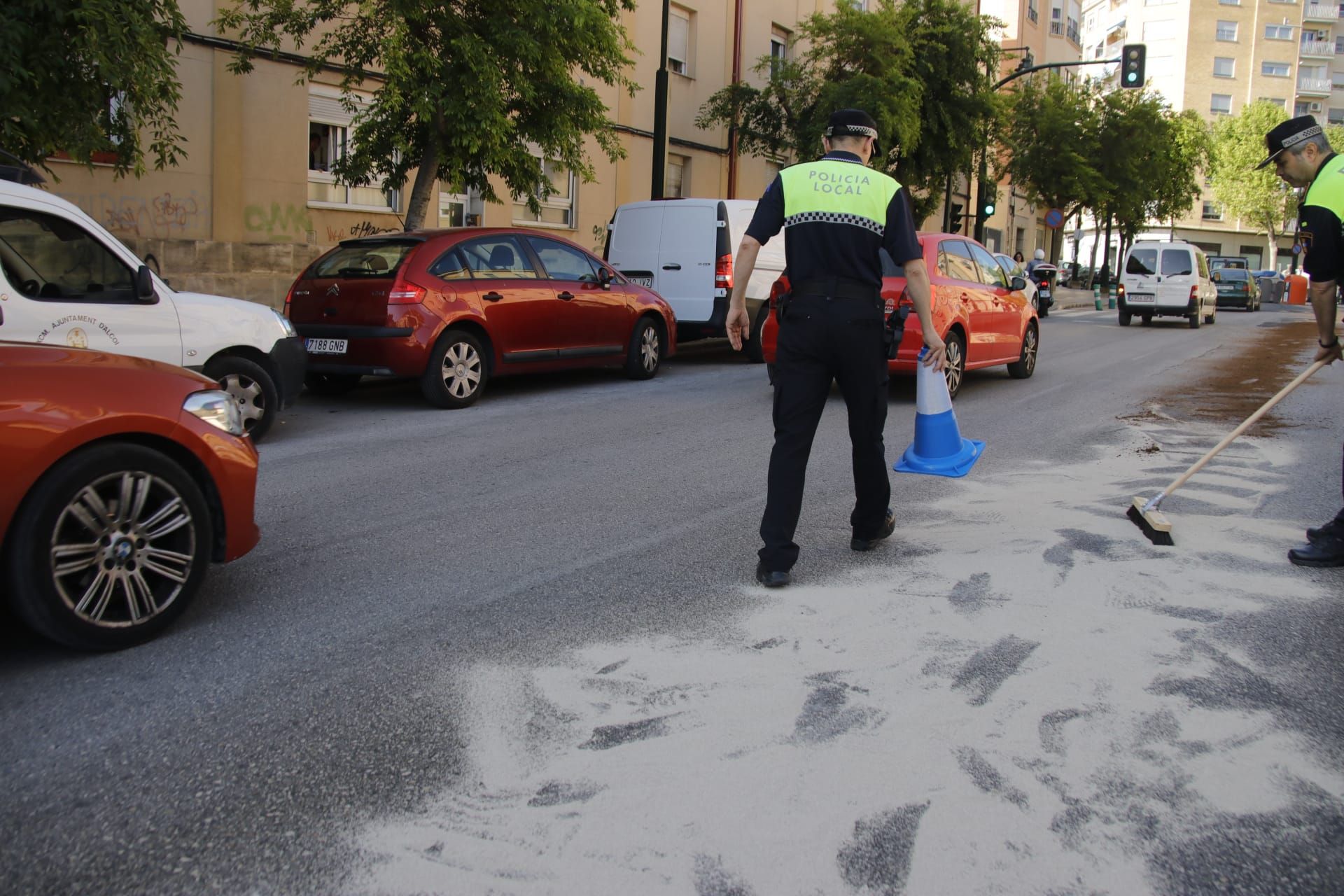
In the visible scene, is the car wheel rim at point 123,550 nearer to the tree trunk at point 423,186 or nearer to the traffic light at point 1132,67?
the tree trunk at point 423,186

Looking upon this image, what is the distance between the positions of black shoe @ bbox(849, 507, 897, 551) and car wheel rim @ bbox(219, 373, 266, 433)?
15.0 feet

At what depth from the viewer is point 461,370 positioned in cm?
995

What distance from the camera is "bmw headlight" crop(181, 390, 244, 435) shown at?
13.4ft

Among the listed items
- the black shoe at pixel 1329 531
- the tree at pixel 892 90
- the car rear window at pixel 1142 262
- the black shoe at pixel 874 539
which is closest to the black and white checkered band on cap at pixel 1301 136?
the black shoe at pixel 1329 531

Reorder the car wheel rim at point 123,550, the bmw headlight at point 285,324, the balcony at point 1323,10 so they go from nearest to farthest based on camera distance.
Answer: the car wheel rim at point 123,550, the bmw headlight at point 285,324, the balcony at point 1323,10

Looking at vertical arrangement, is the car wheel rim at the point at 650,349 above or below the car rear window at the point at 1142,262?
below

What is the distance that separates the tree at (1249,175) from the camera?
228ft

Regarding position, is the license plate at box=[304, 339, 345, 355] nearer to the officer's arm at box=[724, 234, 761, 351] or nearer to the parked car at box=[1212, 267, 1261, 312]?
the officer's arm at box=[724, 234, 761, 351]

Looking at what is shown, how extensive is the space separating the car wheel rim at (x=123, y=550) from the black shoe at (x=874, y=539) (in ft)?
9.26

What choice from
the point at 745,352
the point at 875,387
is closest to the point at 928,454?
the point at 875,387

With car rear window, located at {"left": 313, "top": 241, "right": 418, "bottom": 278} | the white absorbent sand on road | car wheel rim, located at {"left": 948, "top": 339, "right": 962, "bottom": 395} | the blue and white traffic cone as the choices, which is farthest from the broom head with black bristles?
car rear window, located at {"left": 313, "top": 241, "right": 418, "bottom": 278}

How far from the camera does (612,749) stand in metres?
3.12

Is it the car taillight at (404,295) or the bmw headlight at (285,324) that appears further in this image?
the car taillight at (404,295)

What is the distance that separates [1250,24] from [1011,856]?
9437 centimetres
